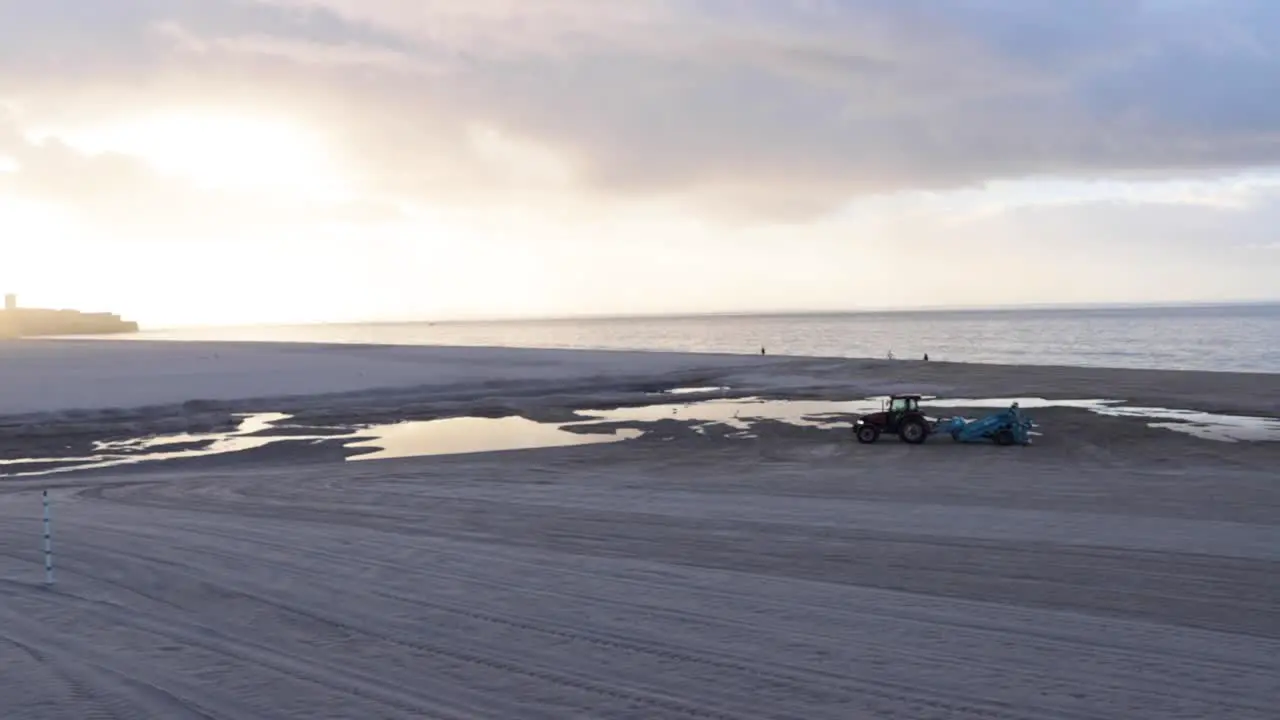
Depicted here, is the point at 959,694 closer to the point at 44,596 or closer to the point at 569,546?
the point at 569,546

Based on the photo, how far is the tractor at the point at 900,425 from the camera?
25.5 meters

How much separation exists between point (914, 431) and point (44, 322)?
17995 cm

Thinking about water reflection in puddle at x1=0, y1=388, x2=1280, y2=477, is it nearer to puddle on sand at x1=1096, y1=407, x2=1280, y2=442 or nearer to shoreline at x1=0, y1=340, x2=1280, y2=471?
puddle on sand at x1=1096, y1=407, x2=1280, y2=442

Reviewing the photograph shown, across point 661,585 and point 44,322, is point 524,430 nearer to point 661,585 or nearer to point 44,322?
point 661,585

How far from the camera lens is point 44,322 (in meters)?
173

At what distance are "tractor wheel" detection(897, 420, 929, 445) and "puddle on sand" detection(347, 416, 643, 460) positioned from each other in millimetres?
7394

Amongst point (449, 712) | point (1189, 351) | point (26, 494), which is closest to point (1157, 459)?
point (449, 712)

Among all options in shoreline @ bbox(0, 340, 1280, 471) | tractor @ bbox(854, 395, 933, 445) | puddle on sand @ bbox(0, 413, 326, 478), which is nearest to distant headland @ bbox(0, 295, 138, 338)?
shoreline @ bbox(0, 340, 1280, 471)

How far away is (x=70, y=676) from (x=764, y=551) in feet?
25.3

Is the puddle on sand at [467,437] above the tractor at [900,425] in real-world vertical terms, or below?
below

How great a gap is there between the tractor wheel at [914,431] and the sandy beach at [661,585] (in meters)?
0.63

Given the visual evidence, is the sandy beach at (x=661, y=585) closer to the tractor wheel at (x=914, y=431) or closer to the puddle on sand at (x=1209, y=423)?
the tractor wheel at (x=914, y=431)

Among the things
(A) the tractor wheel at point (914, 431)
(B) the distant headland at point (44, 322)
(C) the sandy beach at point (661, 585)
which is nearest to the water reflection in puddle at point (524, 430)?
(C) the sandy beach at point (661, 585)

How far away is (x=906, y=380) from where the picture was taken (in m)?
48.8
